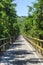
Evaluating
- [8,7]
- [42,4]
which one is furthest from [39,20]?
[8,7]

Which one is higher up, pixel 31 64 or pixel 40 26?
pixel 31 64

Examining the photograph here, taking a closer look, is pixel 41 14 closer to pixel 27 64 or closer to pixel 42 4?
pixel 42 4

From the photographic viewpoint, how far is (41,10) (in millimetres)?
36000

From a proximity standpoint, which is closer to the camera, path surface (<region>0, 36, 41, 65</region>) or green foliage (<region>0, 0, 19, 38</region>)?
path surface (<region>0, 36, 41, 65</region>)

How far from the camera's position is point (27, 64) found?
1273 centimetres

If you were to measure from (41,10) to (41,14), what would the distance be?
1.98 ft

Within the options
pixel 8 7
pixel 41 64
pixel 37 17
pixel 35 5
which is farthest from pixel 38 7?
pixel 41 64

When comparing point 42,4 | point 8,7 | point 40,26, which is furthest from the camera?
point 8,7

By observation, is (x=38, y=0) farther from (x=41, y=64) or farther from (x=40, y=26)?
(x=41, y=64)

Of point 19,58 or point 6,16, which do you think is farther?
point 6,16

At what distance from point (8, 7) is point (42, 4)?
388 inches

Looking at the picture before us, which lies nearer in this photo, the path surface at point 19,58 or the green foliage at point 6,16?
the path surface at point 19,58

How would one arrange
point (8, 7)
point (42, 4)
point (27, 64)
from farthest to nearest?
point (8, 7) < point (42, 4) < point (27, 64)

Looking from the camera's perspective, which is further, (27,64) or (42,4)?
(42,4)
